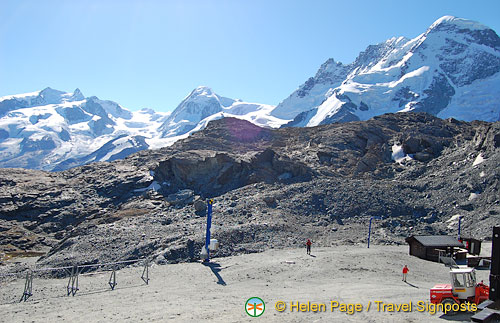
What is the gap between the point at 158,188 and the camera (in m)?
64.1

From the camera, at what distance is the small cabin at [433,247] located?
115 ft

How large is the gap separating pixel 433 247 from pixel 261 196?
→ 78.0ft

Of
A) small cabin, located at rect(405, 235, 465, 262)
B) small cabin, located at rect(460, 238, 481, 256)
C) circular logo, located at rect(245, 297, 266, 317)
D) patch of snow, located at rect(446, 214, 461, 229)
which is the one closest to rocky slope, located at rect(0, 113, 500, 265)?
patch of snow, located at rect(446, 214, 461, 229)

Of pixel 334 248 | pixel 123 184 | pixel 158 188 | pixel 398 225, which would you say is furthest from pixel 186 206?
pixel 398 225

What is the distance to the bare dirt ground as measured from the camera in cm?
1798

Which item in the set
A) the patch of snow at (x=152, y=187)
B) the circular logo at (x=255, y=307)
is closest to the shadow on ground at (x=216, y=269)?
the circular logo at (x=255, y=307)

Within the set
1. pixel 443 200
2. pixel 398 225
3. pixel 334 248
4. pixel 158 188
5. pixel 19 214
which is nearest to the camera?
pixel 334 248

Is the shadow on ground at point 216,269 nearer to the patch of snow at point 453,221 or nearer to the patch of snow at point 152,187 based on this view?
the patch of snow at point 453,221

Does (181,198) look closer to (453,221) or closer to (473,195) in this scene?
(453,221)

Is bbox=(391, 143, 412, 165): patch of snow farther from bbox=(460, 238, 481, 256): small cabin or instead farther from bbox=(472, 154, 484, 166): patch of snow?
bbox=(460, 238, 481, 256): small cabin

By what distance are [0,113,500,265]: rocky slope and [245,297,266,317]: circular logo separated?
1671 cm

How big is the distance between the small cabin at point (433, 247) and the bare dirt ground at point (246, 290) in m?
1.32

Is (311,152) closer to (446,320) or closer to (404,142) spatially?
(404,142)

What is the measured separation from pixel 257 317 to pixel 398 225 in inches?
1346
